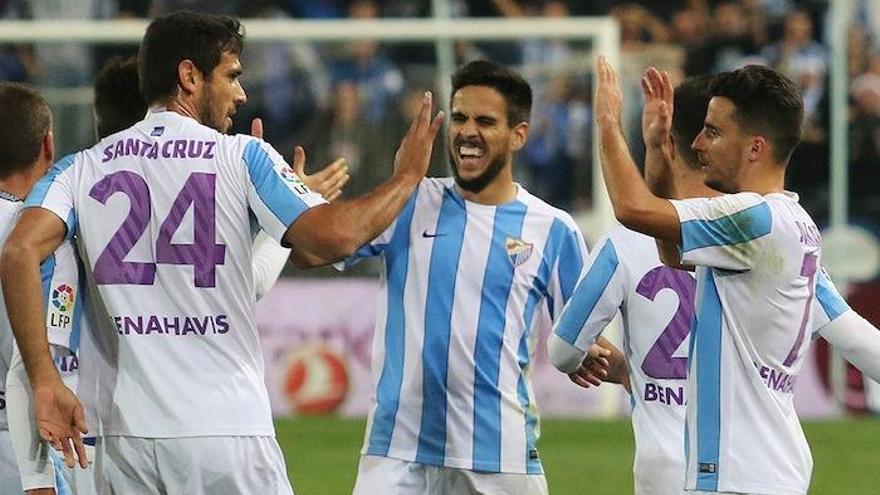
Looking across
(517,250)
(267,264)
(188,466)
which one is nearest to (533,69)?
(517,250)

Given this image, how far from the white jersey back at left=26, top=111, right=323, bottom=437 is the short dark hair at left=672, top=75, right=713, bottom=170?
4.76 ft

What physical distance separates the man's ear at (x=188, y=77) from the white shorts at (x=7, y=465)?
51.0 inches

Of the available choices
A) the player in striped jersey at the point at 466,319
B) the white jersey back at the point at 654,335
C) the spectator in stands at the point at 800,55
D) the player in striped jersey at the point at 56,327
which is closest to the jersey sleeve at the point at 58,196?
the player in striped jersey at the point at 56,327

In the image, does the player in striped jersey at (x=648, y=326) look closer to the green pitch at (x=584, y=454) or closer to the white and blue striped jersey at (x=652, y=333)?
the white and blue striped jersey at (x=652, y=333)

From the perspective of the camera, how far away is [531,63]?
16.1 meters

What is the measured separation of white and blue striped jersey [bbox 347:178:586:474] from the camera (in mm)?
6562

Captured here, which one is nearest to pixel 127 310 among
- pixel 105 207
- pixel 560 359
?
pixel 105 207

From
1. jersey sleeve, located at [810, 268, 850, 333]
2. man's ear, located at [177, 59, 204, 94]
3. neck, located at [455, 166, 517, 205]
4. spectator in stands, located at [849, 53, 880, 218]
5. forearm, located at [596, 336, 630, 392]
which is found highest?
man's ear, located at [177, 59, 204, 94]

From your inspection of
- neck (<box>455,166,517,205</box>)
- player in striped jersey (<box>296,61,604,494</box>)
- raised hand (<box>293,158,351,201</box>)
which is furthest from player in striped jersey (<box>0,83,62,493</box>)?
neck (<box>455,166,517,205</box>)

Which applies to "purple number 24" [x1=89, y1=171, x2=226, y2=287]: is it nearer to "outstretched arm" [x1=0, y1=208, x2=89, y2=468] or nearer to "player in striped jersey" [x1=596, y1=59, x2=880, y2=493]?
"outstretched arm" [x1=0, y1=208, x2=89, y2=468]

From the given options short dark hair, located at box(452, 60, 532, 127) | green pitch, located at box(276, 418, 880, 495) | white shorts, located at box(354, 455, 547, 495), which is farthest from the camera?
green pitch, located at box(276, 418, 880, 495)

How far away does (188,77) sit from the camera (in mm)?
5383

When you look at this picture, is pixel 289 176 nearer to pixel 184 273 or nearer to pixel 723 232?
pixel 184 273

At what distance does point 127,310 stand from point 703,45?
12698 millimetres
